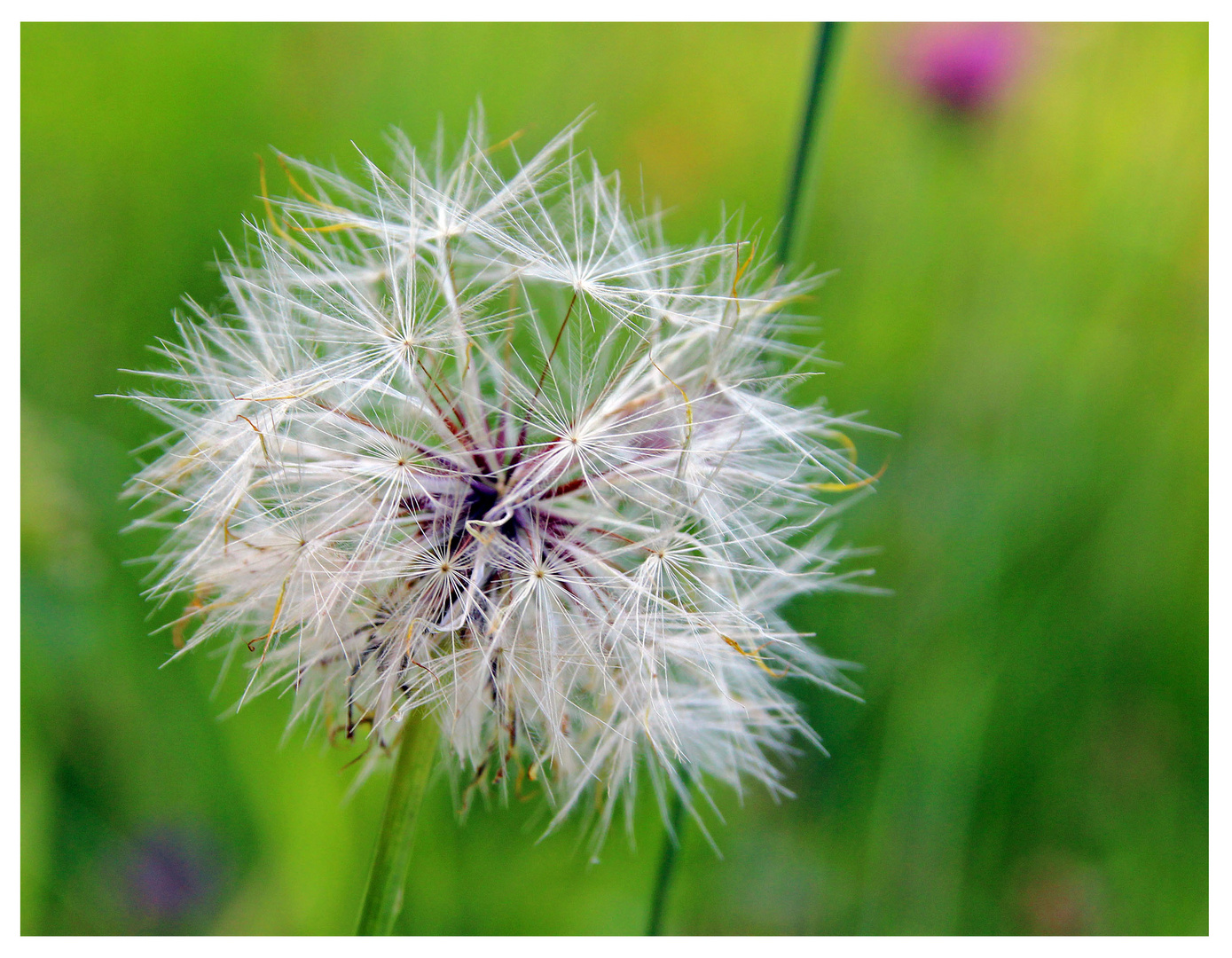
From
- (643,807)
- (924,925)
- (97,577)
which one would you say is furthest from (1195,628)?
(97,577)

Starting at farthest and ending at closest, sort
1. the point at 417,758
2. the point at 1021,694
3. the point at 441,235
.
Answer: the point at 1021,694
the point at 441,235
the point at 417,758

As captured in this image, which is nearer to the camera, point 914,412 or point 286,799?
point 286,799

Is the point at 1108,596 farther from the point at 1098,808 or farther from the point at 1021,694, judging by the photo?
the point at 1098,808

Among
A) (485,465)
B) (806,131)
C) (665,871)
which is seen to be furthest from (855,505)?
(485,465)

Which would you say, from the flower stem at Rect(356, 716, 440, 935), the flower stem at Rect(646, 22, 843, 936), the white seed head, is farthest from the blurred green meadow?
the flower stem at Rect(356, 716, 440, 935)

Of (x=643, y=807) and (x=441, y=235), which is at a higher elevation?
(x=441, y=235)

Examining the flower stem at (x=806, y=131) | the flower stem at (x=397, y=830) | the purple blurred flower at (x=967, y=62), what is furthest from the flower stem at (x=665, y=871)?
the purple blurred flower at (x=967, y=62)

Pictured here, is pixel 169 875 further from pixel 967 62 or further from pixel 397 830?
pixel 967 62

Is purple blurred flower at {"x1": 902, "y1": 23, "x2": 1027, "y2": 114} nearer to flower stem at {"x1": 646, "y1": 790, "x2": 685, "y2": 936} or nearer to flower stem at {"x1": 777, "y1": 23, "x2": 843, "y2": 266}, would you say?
flower stem at {"x1": 777, "y1": 23, "x2": 843, "y2": 266}

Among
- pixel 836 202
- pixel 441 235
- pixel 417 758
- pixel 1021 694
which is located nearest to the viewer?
pixel 417 758
